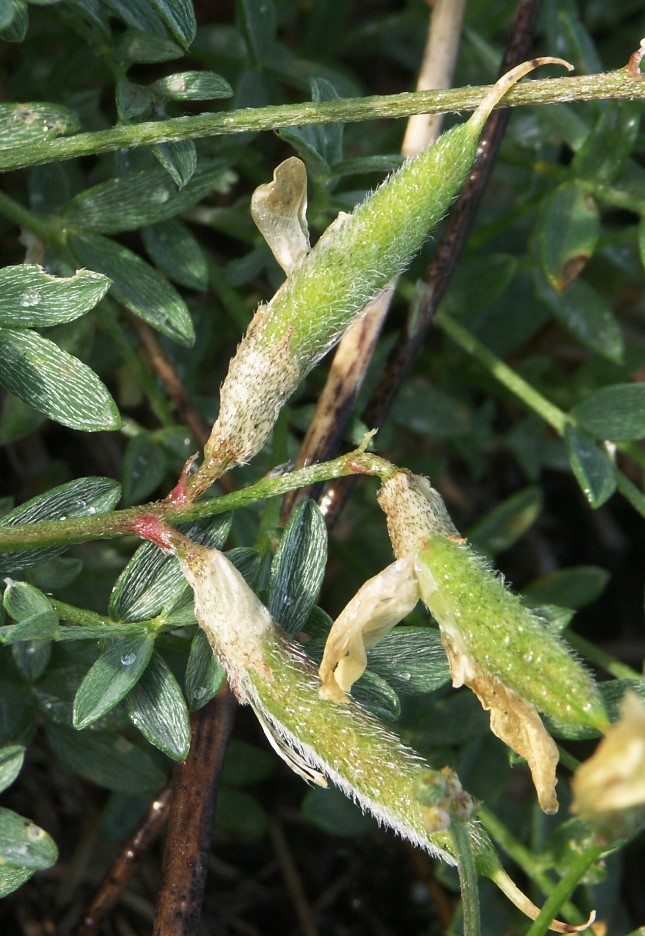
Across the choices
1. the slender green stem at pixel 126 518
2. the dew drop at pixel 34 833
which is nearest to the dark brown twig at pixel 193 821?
the dew drop at pixel 34 833

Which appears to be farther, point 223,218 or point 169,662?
point 223,218

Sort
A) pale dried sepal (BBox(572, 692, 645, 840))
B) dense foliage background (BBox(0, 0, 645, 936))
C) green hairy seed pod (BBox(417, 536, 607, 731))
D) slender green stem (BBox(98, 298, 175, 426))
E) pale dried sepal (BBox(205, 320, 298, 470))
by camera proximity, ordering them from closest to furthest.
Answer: pale dried sepal (BBox(572, 692, 645, 840)), green hairy seed pod (BBox(417, 536, 607, 731)), pale dried sepal (BBox(205, 320, 298, 470)), dense foliage background (BBox(0, 0, 645, 936)), slender green stem (BBox(98, 298, 175, 426))

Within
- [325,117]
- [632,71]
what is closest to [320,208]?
[325,117]

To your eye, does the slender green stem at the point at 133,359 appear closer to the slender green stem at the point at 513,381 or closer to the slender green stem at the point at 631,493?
the slender green stem at the point at 513,381

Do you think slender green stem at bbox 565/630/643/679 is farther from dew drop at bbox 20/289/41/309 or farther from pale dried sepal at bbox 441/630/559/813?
dew drop at bbox 20/289/41/309

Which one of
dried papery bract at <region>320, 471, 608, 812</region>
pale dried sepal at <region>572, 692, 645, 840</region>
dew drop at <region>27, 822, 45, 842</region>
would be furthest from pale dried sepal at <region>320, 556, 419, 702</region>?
dew drop at <region>27, 822, 45, 842</region>

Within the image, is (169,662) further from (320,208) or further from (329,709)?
(320,208)
